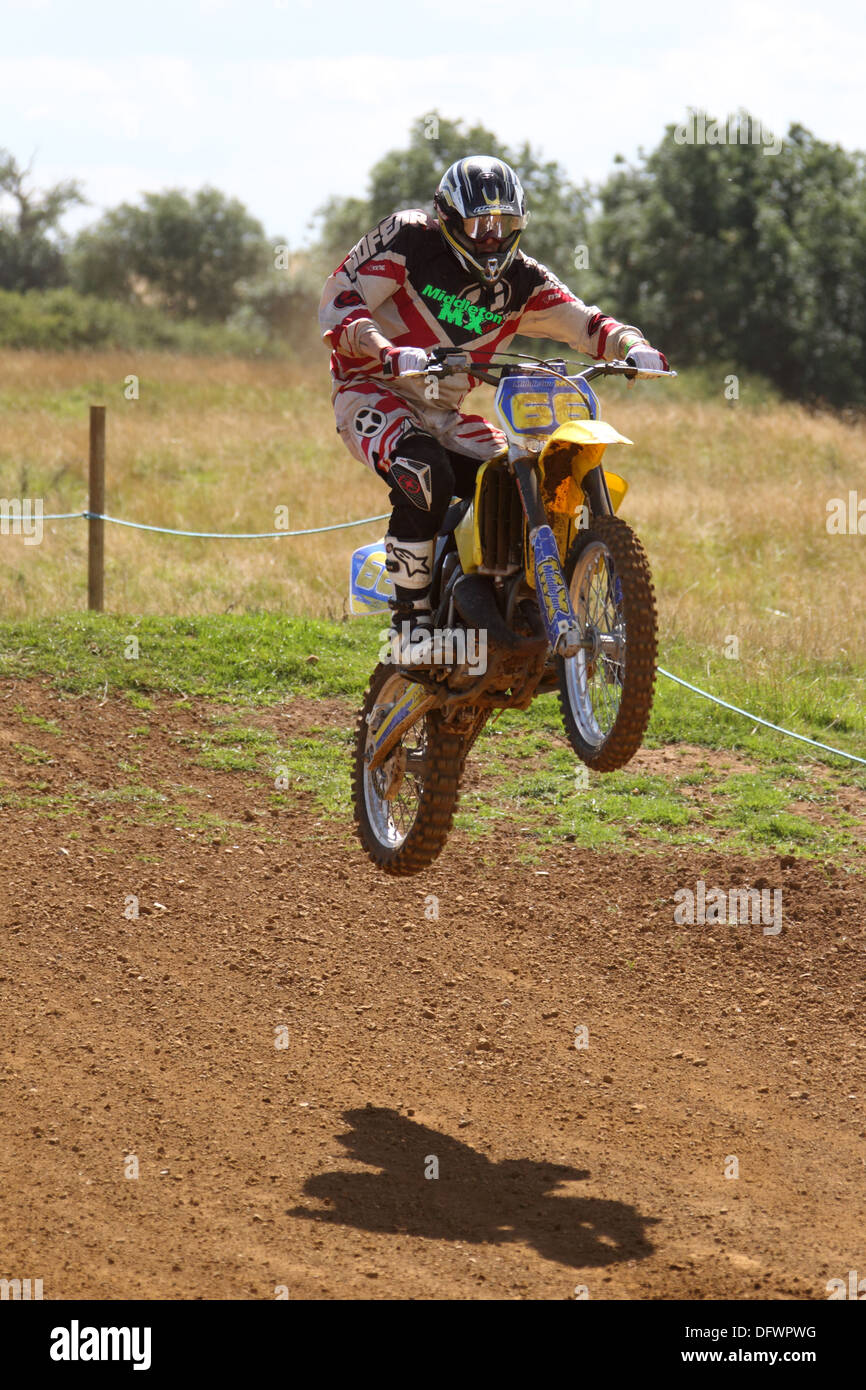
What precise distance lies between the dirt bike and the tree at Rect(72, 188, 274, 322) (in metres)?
50.9

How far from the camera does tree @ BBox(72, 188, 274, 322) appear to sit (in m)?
54.1

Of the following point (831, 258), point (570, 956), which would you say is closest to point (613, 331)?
point (570, 956)

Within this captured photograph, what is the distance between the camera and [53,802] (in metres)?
9.44

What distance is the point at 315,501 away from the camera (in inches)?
669

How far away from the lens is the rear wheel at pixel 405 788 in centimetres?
575

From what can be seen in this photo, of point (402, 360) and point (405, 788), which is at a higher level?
point (402, 360)

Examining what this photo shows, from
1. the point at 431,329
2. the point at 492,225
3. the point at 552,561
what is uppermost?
the point at 492,225

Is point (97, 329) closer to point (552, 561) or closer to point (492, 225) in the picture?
point (492, 225)

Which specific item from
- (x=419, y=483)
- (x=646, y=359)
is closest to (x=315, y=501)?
(x=419, y=483)

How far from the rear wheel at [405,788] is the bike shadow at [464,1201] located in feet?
3.82

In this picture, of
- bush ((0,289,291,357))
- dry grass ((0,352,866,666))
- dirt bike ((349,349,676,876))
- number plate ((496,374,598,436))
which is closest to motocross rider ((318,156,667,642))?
dirt bike ((349,349,676,876))

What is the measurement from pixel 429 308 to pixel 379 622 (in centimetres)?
717

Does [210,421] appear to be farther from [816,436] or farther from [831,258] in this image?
[831,258]

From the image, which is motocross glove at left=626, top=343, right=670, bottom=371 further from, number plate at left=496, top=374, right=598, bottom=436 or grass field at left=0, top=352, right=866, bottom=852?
grass field at left=0, top=352, right=866, bottom=852
